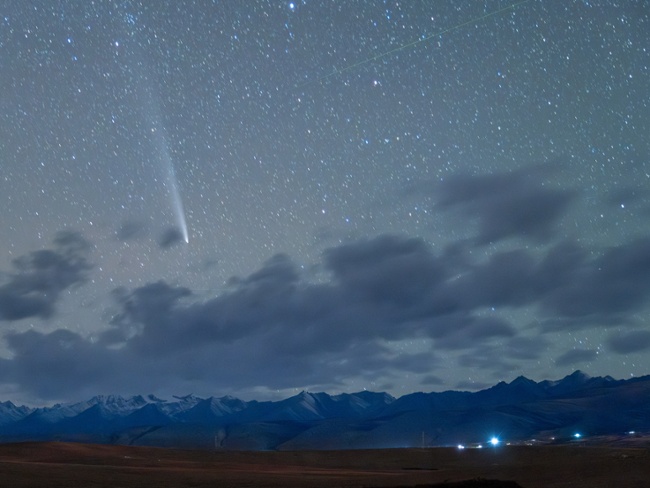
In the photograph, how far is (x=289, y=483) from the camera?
4212 centimetres

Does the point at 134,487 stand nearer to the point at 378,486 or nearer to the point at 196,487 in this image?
the point at 196,487

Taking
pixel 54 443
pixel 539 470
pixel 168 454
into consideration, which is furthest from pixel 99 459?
pixel 539 470

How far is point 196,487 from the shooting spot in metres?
39.4

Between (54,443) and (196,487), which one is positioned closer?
(196,487)

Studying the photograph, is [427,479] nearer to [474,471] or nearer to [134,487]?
[474,471]

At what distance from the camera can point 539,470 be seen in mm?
42312

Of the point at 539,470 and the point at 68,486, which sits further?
the point at 539,470

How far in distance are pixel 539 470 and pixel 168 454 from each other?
181 feet

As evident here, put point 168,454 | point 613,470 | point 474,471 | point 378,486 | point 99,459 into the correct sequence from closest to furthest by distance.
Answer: point 378,486 < point 613,470 < point 474,471 < point 99,459 < point 168,454

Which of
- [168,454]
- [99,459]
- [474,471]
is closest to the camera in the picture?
[474,471]

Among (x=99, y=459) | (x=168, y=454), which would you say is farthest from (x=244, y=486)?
(x=168, y=454)

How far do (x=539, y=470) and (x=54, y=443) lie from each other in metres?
67.9

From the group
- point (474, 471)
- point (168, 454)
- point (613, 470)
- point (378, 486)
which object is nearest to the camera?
point (378, 486)

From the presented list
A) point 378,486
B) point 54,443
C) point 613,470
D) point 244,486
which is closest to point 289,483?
point 244,486
